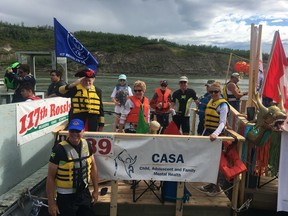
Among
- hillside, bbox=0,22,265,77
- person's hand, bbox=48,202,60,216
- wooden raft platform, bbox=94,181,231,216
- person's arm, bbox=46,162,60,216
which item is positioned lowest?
wooden raft platform, bbox=94,181,231,216

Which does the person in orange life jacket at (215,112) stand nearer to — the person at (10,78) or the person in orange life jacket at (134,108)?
the person in orange life jacket at (134,108)

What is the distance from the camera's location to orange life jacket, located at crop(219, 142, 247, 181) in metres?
4.30

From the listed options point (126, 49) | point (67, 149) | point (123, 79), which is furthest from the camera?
point (126, 49)

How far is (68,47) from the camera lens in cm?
625

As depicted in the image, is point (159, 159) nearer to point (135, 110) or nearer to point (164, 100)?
point (135, 110)

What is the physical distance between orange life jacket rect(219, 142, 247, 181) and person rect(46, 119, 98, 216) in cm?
192

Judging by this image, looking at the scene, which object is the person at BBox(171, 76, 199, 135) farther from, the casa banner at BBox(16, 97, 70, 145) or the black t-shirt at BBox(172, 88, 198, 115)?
the casa banner at BBox(16, 97, 70, 145)

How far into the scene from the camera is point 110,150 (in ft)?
13.7

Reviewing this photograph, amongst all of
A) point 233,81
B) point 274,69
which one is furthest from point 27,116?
point 233,81

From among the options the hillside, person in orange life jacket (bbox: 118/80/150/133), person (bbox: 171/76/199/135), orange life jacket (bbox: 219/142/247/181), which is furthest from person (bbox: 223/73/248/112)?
the hillside

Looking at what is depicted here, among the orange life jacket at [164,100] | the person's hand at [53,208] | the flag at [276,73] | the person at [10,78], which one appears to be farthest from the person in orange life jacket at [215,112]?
the person at [10,78]

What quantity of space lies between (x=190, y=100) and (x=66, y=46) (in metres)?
2.78

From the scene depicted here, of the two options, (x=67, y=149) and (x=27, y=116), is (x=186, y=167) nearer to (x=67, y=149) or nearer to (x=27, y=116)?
(x=67, y=149)

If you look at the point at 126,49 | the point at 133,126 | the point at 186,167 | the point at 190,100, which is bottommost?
the point at 186,167
